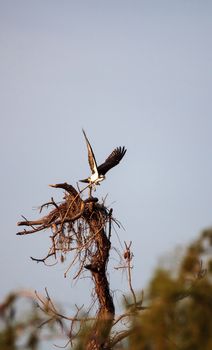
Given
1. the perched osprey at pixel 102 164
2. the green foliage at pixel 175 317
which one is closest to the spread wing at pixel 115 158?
the perched osprey at pixel 102 164

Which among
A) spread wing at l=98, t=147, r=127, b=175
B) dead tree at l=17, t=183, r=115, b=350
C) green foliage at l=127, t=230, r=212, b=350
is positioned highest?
spread wing at l=98, t=147, r=127, b=175

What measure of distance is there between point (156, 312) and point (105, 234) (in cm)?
543

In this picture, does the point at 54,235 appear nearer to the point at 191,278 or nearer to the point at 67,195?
the point at 67,195

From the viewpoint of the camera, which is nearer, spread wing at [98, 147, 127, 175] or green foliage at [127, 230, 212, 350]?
green foliage at [127, 230, 212, 350]

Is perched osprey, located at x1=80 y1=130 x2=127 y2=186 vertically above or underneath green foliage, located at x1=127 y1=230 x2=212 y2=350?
above

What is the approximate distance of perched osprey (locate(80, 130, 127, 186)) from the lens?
1113cm

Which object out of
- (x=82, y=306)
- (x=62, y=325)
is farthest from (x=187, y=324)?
(x=82, y=306)

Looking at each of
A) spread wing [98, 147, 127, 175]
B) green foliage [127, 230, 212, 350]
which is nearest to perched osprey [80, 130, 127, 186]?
spread wing [98, 147, 127, 175]

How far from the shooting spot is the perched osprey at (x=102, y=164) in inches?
438

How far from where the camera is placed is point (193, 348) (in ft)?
13.9

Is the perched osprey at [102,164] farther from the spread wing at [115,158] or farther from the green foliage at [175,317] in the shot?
the green foliage at [175,317]

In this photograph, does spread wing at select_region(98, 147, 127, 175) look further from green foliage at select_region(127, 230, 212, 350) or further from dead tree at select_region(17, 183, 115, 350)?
green foliage at select_region(127, 230, 212, 350)

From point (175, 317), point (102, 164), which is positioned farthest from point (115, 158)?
point (175, 317)

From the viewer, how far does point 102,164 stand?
A: 11961mm
